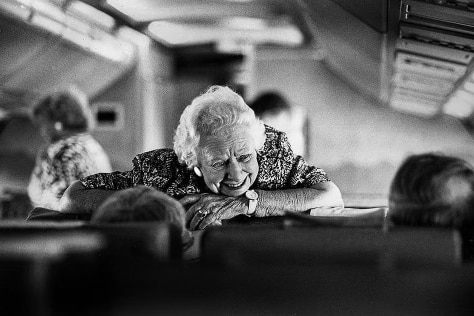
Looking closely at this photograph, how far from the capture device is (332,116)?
9.02 meters

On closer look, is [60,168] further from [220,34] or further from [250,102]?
[220,34]

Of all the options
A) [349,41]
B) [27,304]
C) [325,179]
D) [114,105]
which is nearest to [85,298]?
[27,304]

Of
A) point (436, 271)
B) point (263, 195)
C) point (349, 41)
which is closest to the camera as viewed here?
point (436, 271)

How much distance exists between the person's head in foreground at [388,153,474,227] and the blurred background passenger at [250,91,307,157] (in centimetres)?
643

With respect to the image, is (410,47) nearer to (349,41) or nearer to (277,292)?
(349,41)

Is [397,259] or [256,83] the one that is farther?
[256,83]

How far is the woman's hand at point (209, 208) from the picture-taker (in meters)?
2.75

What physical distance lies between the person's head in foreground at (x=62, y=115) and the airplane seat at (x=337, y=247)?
10.6ft

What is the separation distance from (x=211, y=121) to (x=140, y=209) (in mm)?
1227

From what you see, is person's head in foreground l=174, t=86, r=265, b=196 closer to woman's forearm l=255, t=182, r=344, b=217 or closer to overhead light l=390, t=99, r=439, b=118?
woman's forearm l=255, t=182, r=344, b=217

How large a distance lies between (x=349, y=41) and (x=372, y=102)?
3661 millimetres

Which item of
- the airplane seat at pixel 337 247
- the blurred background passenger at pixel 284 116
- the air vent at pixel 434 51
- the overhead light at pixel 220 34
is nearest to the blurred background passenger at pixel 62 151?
the air vent at pixel 434 51

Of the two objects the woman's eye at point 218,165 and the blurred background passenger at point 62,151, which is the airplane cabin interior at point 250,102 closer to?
the woman's eye at point 218,165

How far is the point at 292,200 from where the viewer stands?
113 inches
